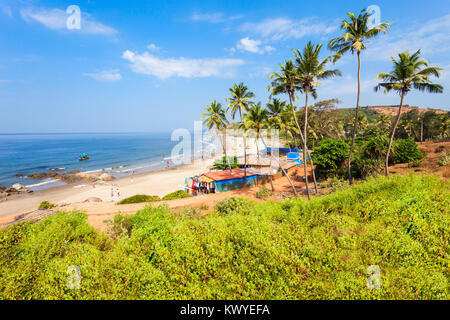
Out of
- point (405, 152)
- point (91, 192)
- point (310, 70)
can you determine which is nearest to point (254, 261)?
point (310, 70)

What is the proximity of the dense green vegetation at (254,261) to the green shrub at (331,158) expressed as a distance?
20.2 m

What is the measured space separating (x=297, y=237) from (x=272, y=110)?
18771 mm

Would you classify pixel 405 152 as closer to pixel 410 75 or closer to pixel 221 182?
pixel 410 75

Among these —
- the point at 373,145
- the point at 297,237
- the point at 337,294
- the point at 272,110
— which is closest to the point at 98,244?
the point at 297,237

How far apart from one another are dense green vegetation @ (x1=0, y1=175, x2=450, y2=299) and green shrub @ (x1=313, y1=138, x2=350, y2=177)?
20191 mm

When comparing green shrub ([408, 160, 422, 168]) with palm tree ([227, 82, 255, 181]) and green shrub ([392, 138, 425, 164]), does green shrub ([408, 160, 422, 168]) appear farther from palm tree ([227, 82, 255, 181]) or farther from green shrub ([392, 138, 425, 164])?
palm tree ([227, 82, 255, 181])

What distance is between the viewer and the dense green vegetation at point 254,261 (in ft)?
10.7

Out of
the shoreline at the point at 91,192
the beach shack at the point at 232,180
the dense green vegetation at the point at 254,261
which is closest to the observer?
the dense green vegetation at the point at 254,261

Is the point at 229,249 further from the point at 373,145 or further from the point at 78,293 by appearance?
the point at 373,145

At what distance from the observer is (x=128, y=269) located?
3.92m

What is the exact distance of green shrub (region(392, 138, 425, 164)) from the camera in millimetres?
21047

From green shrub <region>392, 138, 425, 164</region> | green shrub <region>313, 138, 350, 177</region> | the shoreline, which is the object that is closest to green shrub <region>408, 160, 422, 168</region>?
green shrub <region>392, 138, 425, 164</region>

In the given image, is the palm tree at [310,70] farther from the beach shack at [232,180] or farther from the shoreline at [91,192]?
the shoreline at [91,192]

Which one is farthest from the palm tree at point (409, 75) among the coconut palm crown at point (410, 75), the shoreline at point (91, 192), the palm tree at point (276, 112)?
the shoreline at point (91, 192)
